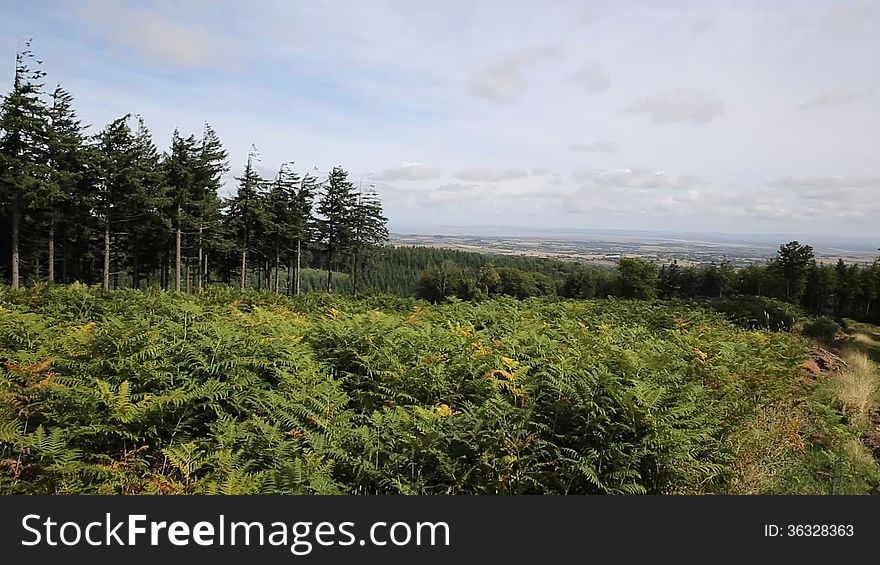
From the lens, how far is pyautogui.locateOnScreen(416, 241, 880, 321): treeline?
39312 mm

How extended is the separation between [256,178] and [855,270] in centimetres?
4867

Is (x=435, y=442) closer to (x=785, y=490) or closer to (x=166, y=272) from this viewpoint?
(x=785, y=490)

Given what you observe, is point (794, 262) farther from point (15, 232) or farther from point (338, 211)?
point (15, 232)

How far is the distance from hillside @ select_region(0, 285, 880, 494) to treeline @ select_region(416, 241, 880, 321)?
71.0ft

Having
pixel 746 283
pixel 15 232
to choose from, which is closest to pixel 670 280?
pixel 746 283

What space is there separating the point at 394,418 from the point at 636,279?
47.2 metres

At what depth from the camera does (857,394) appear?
27.6 ft

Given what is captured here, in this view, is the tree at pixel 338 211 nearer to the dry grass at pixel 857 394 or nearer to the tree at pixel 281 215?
the tree at pixel 281 215

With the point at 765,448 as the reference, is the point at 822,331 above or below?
below

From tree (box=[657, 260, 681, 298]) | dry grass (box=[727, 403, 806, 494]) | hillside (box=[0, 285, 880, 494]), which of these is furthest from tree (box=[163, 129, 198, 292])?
tree (box=[657, 260, 681, 298])

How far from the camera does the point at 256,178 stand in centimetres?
3409

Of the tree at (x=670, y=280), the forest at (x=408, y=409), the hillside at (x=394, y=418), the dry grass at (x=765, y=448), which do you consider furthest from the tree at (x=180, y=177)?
the tree at (x=670, y=280)

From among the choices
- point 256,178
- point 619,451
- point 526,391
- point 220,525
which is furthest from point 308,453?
point 256,178

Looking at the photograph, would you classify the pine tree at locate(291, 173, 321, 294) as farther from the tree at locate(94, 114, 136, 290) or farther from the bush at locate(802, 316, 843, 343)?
the bush at locate(802, 316, 843, 343)
